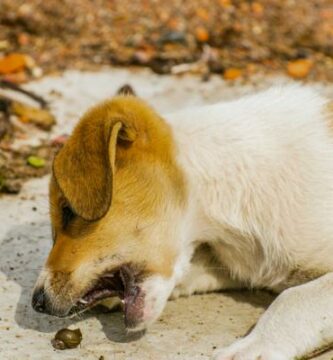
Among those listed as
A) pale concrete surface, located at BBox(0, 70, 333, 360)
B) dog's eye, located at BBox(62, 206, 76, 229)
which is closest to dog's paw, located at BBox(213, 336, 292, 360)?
pale concrete surface, located at BBox(0, 70, 333, 360)

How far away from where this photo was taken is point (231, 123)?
15.9 feet

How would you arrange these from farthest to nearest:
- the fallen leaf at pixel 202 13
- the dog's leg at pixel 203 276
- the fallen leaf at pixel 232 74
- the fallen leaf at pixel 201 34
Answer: the fallen leaf at pixel 202 13, the fallen leaf at pixel 201 34, the fallen leaf at pixel 232 74, the dog's leg at pixel 203 276

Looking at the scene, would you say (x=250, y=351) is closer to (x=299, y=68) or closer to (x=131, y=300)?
(x=131, y=300)

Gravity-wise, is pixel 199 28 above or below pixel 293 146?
below

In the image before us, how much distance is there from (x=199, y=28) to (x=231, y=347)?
238 inches

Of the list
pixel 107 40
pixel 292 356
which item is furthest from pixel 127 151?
pixel 107 40

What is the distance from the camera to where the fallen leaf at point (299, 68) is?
8.95m

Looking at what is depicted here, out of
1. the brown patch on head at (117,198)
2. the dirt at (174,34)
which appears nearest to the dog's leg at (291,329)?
the brown patch on head at (117,198)

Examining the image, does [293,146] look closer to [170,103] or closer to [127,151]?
[127,151]

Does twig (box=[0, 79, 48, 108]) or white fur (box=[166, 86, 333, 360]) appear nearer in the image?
white fur (box=[166, 86, 333, 360])

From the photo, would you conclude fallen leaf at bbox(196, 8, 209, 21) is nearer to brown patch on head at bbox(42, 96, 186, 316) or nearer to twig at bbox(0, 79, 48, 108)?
twig at bbox(0, 79, 48, 108)

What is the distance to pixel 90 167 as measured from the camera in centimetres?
424

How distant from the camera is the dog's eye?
4488 mm

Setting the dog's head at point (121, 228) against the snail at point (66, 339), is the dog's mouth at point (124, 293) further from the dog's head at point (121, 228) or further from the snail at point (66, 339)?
the snail at point (66, 339)
